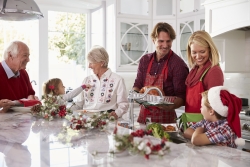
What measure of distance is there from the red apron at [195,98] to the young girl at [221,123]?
1.37 feet

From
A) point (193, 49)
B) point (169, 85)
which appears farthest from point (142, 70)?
point (193, 49)

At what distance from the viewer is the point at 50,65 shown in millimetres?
4867

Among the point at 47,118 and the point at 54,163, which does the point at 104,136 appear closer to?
the point at 54,163

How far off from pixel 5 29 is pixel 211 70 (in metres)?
3.52

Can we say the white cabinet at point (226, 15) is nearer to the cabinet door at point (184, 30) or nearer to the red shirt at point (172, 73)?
the cabinet door at point (184, 30)

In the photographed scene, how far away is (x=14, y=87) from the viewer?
9.41ft

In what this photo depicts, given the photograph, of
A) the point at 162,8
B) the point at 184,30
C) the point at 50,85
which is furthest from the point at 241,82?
the point at 50,85

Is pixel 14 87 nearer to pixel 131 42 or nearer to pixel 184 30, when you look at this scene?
pixel 131 42

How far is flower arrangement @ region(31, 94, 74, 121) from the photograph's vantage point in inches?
89.0

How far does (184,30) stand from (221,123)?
2.97 m

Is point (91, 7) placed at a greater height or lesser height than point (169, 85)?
greater

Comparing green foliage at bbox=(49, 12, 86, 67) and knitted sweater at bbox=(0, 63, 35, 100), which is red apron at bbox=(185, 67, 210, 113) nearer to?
knitted sweater at bbox=(0, 63, 35, 100)

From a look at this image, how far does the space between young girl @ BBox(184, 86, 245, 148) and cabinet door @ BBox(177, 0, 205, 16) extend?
107 inches

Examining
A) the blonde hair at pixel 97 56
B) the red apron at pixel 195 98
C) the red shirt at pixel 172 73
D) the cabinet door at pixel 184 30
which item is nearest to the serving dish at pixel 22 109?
the blonde hair at pixel 97 56
